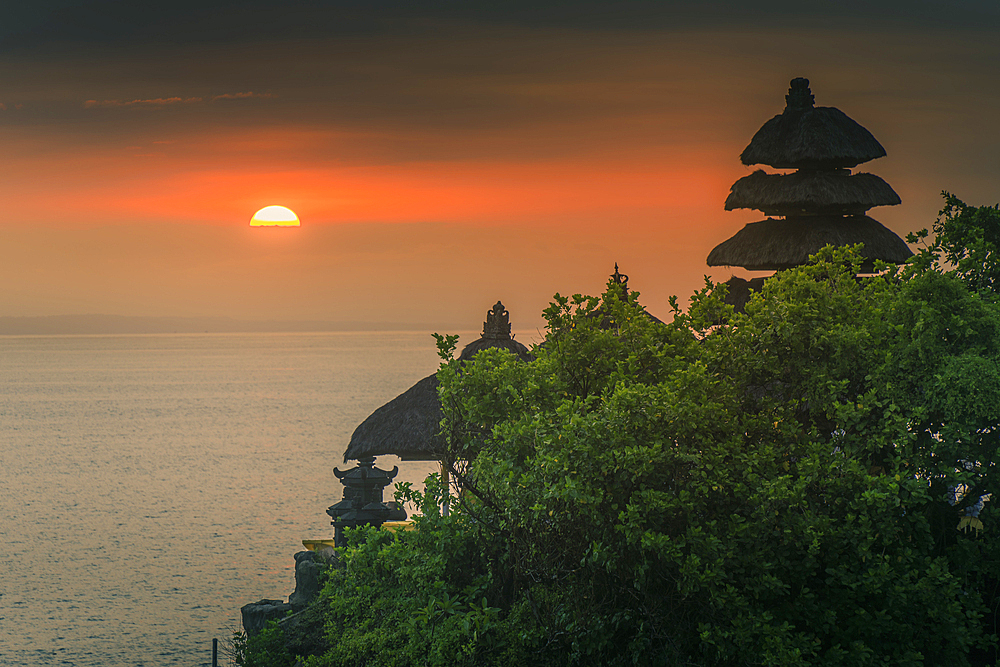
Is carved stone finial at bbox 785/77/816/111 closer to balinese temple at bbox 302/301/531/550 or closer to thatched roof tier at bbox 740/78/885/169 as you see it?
thatched roof tier at bbox 740/78/885/169

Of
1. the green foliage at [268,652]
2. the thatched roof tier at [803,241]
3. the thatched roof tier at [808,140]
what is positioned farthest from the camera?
the thatched roof tier at [808,140]

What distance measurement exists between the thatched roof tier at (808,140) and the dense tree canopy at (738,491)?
21.3ft

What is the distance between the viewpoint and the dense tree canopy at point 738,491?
727 centimetres

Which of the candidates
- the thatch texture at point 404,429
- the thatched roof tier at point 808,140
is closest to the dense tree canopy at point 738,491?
the thatched roof tier at point 808,140

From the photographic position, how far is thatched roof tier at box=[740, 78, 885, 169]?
15.1 meters

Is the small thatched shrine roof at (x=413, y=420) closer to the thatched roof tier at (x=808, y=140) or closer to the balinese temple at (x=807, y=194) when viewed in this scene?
the balinese temple at (x=807, y=194)

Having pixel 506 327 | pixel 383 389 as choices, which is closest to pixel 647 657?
pixel 506 327

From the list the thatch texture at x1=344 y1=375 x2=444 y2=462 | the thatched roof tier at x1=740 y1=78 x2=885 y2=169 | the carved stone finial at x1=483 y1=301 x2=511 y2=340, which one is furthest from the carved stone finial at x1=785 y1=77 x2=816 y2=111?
the thatch texture at x1=344 y1=375 x2=444 y2=462


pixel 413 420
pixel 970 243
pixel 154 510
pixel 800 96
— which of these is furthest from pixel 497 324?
pixel 154 510

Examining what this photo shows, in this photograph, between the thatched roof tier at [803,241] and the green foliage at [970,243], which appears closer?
the green foliage at [970,243]

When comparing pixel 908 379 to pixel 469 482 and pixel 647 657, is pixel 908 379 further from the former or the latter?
pixel 469 482

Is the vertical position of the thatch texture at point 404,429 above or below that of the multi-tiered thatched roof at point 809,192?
below

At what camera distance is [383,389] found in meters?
132

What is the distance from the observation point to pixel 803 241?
49.4 ft
